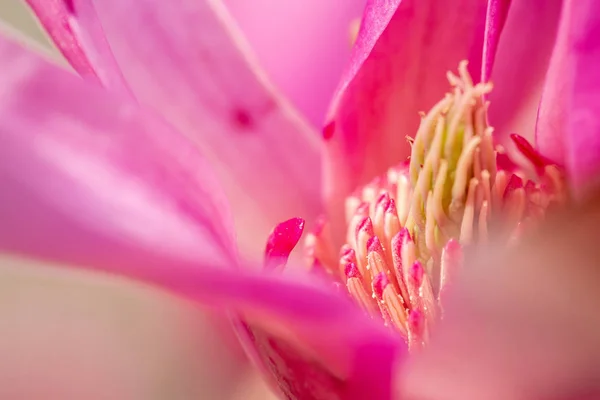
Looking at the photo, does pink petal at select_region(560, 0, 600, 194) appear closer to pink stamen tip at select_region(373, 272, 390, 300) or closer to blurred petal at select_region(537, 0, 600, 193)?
blurred petal at select_region(537, 0, 600, 193)

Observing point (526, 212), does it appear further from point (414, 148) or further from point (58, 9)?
point (58, 9)

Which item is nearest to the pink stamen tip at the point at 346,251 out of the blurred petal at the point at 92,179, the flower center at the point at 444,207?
the flower center at the point at 444,207

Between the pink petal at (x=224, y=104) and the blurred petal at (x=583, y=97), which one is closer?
the blurred petal at (x=583, y=97)

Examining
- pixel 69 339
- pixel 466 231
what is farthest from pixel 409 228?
pixel 69 339

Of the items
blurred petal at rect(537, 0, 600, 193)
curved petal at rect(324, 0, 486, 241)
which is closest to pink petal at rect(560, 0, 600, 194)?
blurred petal at rect(537, 0, 600, 193)

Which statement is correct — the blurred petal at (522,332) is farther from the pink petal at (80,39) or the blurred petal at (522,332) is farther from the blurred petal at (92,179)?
the pink petal at (80,39)

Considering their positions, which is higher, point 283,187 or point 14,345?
point 283,187

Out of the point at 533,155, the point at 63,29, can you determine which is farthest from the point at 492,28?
the point at 63,29
